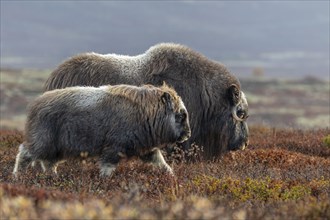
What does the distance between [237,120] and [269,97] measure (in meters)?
35.2

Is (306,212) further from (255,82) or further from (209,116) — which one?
(255,82)

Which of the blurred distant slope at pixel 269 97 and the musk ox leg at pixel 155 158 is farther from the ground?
the musk ox leg at pixel 155 158

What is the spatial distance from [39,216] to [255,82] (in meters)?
46.9

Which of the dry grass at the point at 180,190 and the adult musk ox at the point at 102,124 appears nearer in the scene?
the dry grass at the point at 180,190

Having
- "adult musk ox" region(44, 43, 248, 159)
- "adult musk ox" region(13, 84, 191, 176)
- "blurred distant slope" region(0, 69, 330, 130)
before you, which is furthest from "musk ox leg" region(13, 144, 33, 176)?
"blurred distant slope" region(0, 69, 330, 130)

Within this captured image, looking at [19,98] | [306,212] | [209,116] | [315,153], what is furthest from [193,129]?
[19,98]

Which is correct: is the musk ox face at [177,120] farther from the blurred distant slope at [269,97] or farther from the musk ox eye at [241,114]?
the blurred distant slope at [269,97]

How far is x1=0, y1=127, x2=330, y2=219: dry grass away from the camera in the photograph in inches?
157

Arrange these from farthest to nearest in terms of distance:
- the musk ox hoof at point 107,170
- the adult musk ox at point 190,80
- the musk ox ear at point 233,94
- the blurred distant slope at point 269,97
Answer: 1. the blurred distant slope at point 269,97
2. the musk ox ear at point 233,94
3. the adult musk ox at point 190,80
4. the musk ox hoof at point 107,170

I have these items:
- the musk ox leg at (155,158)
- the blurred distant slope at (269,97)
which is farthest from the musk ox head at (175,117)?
the blurred distant slope at (269,97)

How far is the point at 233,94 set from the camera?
9.45m

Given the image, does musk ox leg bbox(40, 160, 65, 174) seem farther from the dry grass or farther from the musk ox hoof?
the musk ox hoof

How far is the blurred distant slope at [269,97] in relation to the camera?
33.6 m

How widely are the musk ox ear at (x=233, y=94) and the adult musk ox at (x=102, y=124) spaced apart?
1827 mm
